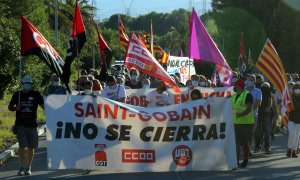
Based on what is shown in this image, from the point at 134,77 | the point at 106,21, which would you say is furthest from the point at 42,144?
the point at 106,21

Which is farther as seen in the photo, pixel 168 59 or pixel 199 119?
pixel 168 59

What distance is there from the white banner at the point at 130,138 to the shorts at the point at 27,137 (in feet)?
1.89

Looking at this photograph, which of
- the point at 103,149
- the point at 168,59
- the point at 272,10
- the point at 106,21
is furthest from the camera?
the point at 106,21

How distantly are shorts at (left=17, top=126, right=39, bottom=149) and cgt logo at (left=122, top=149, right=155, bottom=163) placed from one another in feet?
5.31

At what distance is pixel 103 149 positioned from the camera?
10.5 meters

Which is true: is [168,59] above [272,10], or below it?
below

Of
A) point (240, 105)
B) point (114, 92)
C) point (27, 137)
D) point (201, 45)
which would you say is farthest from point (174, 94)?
point (27, 137)

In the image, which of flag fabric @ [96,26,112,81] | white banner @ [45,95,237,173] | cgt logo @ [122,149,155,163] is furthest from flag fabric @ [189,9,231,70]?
flag fabric @ [96,26,112,81]

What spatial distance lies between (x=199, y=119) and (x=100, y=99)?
1709mm

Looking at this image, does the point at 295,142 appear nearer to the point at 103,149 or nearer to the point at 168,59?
the point at 103,149

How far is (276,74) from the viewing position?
13.2m

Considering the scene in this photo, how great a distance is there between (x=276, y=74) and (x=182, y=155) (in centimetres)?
364

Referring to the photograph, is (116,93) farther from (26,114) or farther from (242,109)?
(242,109)

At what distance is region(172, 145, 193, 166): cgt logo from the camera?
1054 cm
